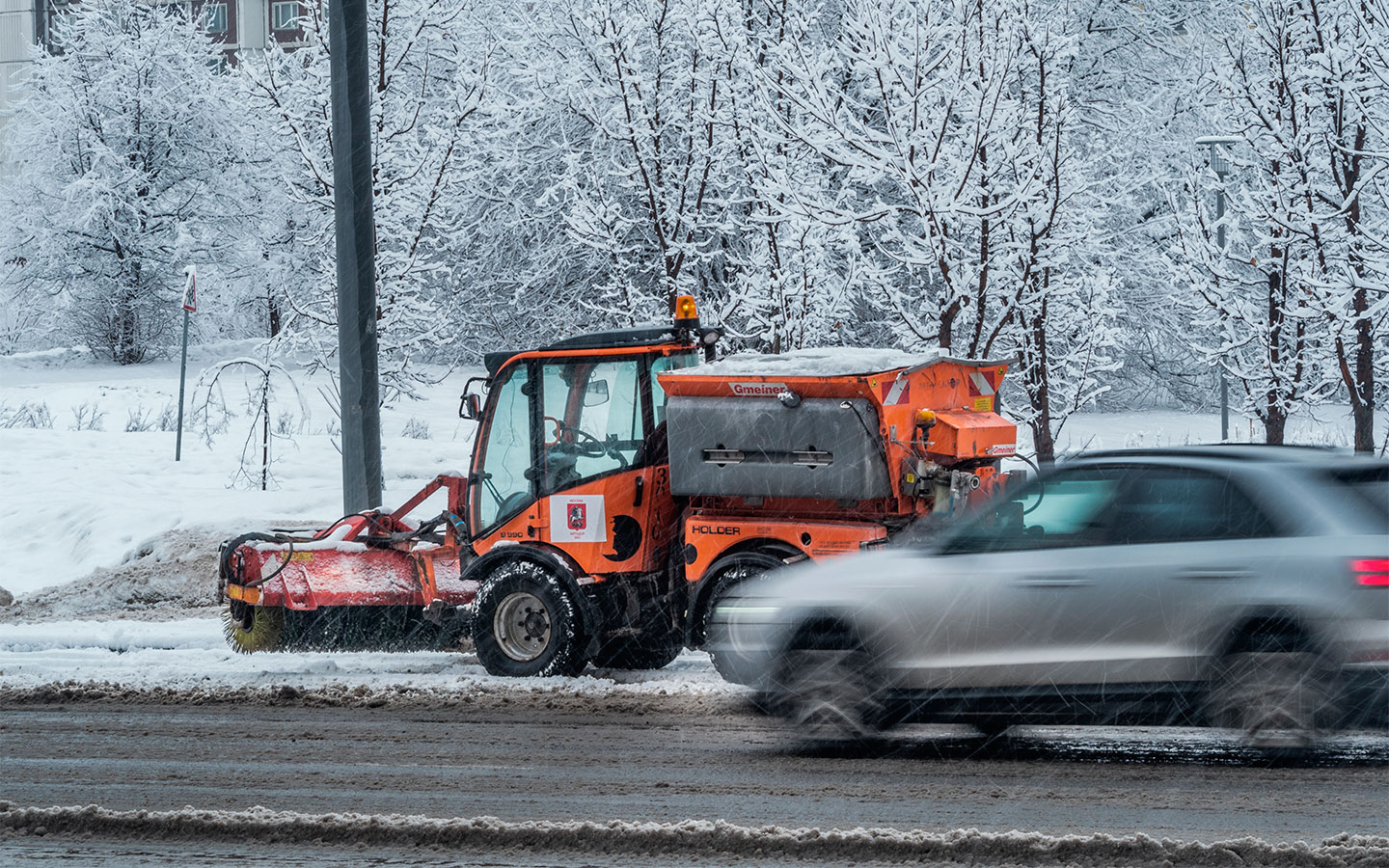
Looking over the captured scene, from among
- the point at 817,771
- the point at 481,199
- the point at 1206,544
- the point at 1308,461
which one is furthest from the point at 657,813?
the point at 481,199

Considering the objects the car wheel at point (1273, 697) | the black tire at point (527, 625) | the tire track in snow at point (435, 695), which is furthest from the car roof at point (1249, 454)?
the black tire at point (527, 625)

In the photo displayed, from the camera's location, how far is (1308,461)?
23.0 ft

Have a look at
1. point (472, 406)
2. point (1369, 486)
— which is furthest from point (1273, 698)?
point (472, 406)

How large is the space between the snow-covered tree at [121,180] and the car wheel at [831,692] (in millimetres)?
32307

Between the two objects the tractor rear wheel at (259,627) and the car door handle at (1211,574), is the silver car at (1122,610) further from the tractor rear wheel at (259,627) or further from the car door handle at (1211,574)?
the tractor rear wheel at (259,627)

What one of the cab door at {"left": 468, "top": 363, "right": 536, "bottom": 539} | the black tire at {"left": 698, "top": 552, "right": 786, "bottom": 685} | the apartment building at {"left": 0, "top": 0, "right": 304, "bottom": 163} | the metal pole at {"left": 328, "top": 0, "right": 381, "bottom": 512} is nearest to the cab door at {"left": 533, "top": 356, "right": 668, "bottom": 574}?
the cab door at {"left": 468, "top": 363, "right": 536, "bottom": 539}

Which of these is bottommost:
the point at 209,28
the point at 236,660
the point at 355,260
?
the point at 236,660

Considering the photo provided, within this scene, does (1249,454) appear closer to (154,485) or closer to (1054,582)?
(1054,582)

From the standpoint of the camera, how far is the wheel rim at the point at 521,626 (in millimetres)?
10039

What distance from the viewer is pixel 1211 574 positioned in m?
6.74

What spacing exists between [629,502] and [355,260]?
3.64 meters

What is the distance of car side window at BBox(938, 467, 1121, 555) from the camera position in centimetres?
720

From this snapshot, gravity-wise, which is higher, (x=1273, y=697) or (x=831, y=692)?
(x=1273, y=697)

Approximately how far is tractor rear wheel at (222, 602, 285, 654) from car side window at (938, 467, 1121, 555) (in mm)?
A: 5617
